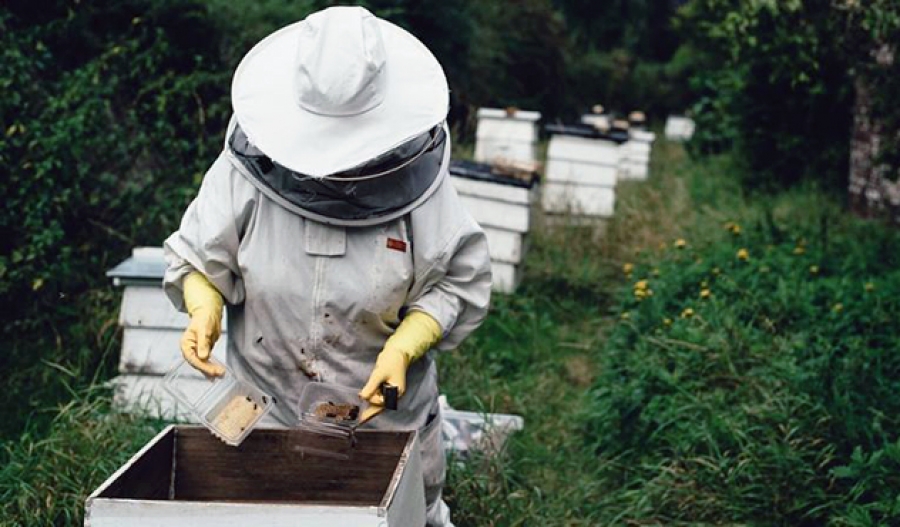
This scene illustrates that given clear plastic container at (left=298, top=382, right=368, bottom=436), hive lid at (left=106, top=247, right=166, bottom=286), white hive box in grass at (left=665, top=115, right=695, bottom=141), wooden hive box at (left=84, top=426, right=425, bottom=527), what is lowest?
white hive box in grass at (left=665, top=115, right=695, bottom=141)

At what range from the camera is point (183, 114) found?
579 cm

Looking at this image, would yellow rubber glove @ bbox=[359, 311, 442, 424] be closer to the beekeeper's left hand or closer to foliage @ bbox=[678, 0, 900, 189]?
the beekeeper's left hand

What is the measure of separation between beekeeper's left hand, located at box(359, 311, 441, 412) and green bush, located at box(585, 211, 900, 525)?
1442 millimetres

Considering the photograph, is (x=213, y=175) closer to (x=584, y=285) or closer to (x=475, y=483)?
(x=475, y=483)

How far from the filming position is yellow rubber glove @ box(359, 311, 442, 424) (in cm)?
263

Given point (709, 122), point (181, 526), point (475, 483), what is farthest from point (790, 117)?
point (181, 526)

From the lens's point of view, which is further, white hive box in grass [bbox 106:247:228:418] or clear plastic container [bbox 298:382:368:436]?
white hive box in grass [bbox 106:247:228:418]

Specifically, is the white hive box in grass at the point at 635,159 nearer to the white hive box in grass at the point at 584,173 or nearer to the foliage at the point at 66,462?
the white hive box in grass at the point at 584,173

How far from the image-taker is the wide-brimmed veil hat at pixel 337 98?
8.38 ft

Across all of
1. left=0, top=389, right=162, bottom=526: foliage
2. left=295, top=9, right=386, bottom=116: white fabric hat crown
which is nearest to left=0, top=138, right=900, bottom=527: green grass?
left=0, top=389, right=162, bottom=526: foliage

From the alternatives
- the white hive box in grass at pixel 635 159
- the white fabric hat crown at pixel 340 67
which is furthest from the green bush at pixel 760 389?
the white hive box in grass at pixel 635 159

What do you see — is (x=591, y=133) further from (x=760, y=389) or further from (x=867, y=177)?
(x=760, y=389)

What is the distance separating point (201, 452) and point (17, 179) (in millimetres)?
2616

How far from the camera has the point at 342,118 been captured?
2600mm
